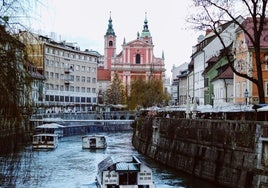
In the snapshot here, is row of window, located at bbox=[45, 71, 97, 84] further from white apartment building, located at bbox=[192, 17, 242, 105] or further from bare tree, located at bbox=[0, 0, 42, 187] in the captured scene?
bare tree, located at bbox=[0, 0, 42, 187]

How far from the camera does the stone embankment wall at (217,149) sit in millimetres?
28141

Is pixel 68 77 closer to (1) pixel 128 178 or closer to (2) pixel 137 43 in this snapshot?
(2) pixel 137 43

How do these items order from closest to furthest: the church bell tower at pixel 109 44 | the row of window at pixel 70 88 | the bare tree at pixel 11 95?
the bare tree at pixel 11 95 < the row of window at pixel 70 88 < the church bell tower at pixel 109 44

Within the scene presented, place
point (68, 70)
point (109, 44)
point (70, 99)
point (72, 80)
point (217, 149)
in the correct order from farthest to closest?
point (109, 44) < point (72, 80) < point (70, 99) < point (68, 70) < point (217, 149)

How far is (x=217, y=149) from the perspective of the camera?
3431cm

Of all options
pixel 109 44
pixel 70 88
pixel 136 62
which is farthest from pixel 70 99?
pixel 109 44

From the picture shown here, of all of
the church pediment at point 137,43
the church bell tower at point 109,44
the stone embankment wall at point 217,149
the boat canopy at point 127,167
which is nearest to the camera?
the stone embankment wall at point 217,149

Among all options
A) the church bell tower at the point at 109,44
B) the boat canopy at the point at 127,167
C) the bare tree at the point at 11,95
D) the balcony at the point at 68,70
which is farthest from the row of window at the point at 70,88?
the bare tree at the point at 11,95

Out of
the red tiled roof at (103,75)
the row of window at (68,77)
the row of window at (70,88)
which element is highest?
the red tiled roof at (103,75)

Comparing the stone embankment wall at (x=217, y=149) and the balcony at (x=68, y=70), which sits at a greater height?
the balcony at (x=68, y=70)

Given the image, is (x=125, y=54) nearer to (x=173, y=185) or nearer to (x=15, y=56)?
(x=173, y=185)

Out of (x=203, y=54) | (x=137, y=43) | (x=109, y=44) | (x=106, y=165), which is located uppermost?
(x=109, y=44)

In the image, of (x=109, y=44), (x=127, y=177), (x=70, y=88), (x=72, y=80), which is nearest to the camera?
(x=127, y=177)

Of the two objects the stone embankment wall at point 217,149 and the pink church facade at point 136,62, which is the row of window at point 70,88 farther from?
the stone embankment wall at point 217,149
